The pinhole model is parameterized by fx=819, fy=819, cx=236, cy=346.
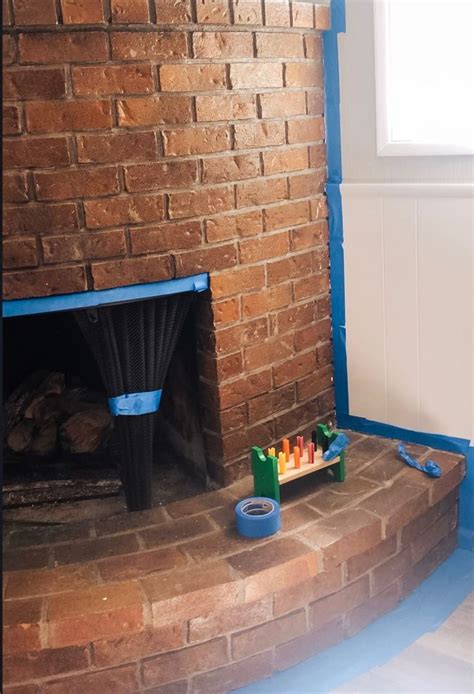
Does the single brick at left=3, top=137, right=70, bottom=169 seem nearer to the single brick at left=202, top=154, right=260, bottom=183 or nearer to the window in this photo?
the single brick at left=202, top=154, right=260, bottom=183

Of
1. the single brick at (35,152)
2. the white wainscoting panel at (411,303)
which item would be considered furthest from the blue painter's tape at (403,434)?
the single brick at (35,152)

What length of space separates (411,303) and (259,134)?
617 millimetres

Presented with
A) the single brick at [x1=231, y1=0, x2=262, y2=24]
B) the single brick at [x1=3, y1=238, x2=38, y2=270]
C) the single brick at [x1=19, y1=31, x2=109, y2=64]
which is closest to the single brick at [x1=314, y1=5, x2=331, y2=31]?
the single brick at [x1=231, y1=0, x2=262, y2=24]

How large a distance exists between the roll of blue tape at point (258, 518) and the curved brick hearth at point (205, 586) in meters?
0.03

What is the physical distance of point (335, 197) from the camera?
230cm

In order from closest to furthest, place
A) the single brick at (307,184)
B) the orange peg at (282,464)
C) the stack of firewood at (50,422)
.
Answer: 1. the orange peg at (282,464)
2. the single brick at (307,184)
3. the stack of firewood at (50,422)

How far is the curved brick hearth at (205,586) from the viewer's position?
5.57 ft

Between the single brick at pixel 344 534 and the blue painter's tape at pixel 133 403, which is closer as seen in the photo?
the single brick at pixel 344 534

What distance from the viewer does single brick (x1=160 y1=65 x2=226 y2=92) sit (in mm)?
1857

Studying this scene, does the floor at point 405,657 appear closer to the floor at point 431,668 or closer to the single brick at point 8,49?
the floor at point 431,668

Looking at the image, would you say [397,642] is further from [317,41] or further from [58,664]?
[317,41]

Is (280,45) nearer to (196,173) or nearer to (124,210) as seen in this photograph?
(196,173)

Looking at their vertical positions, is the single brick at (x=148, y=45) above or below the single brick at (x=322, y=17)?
below

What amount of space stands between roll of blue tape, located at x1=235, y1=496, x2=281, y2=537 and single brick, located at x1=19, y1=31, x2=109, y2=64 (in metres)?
1.07
